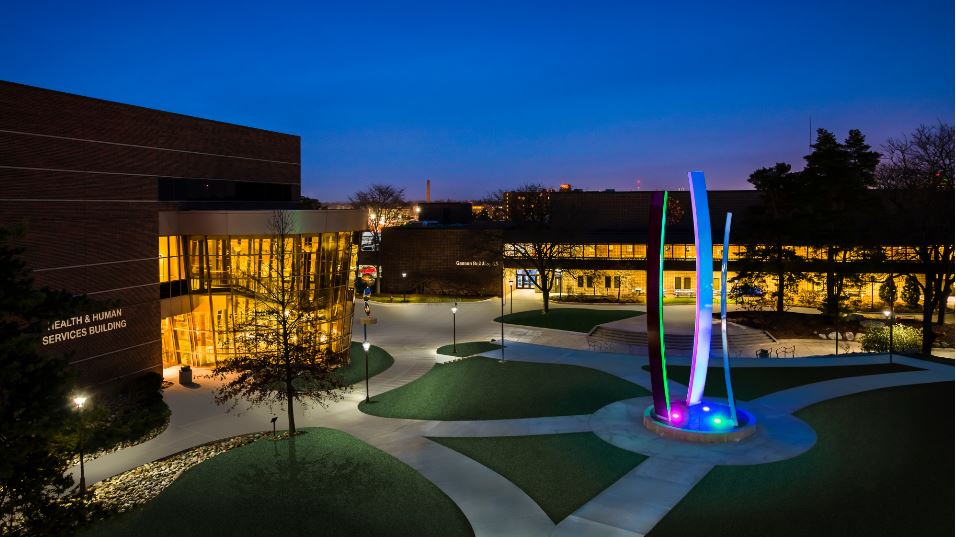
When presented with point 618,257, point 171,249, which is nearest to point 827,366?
point 171,249

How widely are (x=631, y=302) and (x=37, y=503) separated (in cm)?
5515

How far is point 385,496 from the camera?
58.9ft

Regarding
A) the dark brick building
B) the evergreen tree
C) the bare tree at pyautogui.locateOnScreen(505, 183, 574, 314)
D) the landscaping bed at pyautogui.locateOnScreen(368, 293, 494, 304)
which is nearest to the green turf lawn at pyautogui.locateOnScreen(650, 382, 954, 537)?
the evergreen tree

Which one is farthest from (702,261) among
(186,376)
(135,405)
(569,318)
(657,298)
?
(569,318)

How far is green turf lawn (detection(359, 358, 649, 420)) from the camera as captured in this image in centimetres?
2602

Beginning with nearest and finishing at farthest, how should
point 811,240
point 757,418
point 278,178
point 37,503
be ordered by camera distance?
point 37,503
point 757,418
point 278,178
point 811,240

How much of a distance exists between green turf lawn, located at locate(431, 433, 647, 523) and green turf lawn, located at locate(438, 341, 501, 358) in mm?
16132

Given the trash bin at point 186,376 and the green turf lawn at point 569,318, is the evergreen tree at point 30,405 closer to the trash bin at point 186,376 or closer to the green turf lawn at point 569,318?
the trash bin at point 186,376

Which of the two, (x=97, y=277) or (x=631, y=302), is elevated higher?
(x=97, y=277)

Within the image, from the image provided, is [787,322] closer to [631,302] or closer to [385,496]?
[631,302]

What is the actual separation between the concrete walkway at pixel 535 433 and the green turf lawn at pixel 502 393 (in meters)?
0.92

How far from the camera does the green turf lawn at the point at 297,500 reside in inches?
635

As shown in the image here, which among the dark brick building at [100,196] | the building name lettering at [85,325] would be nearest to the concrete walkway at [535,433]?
the dark brick building at [100,196]

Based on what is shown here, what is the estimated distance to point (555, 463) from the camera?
20.0 metres
